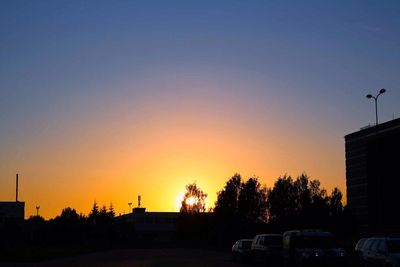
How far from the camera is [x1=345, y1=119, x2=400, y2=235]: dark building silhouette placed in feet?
402

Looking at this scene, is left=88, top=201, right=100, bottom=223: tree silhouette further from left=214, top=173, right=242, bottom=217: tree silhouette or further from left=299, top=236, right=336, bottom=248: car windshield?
left=299, top=236, right=336, bottom=248: car windshield

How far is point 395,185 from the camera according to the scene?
419 ft

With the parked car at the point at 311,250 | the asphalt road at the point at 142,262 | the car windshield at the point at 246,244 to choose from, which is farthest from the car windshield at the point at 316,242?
the car windshield at the point at 246,244

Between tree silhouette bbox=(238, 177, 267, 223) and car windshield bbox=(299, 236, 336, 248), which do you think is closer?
car windshield bbox=(299, 236, 336, 248)

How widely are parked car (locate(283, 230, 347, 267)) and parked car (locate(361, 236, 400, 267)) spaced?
323 cm

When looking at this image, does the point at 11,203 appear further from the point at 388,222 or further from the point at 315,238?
the point at 315,238

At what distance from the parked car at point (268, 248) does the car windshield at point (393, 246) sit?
1366 cm

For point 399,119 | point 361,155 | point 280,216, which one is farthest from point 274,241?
point 361,155

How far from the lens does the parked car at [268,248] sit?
131ft

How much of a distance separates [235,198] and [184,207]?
23.0 meters

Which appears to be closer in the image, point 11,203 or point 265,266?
point 265,266

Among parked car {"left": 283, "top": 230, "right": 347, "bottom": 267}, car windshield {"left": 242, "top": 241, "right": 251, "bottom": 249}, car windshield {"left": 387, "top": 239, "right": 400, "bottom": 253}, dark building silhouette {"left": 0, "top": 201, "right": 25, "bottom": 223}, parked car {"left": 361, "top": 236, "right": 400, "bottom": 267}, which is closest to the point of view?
parked car {"left": 361, "top": 236, "right": 400, "bottom": 267}

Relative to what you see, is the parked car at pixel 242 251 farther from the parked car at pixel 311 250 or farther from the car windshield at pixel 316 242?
the car windshield at pixel 316 242

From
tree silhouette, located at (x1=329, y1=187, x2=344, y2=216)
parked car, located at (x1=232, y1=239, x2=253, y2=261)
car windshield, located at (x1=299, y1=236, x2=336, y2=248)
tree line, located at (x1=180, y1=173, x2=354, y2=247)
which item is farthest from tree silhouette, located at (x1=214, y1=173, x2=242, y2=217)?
car windshield, located at (x1=299, y1=236, x2=336, y2=248)
